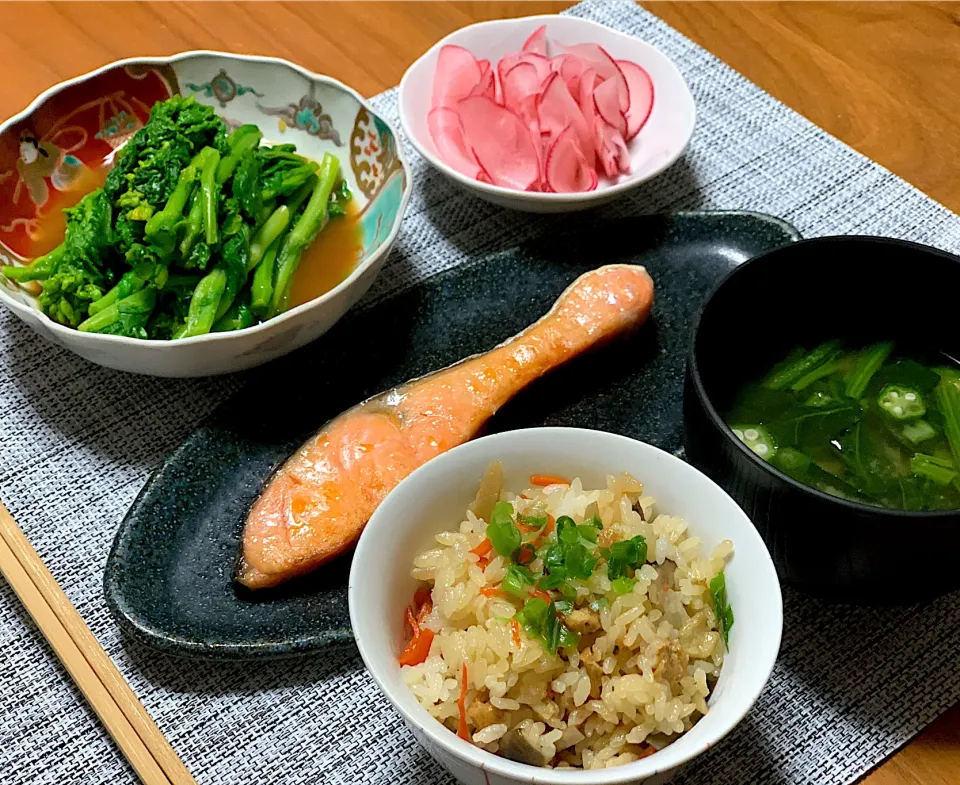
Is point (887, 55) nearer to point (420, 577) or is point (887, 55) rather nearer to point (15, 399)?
point (420, 577)

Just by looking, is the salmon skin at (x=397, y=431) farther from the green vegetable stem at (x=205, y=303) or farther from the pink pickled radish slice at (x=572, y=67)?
the pink pickled radish slice at (x=572, y=67)

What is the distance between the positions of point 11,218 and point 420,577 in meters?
1.05

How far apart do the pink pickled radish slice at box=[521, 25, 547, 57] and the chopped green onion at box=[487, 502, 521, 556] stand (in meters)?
1.19

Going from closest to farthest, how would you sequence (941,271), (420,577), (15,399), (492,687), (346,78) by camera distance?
1. (492,687)
2. (420,577)
3. (941,271)
4. (15,399)
5. (346,78)

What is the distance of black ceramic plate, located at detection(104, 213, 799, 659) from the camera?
1242mm

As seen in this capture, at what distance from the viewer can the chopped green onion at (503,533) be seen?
1.09 m

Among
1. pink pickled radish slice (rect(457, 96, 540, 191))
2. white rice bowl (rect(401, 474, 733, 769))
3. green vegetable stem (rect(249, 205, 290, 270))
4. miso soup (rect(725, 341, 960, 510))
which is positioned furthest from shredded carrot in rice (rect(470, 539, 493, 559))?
pink pickled radish slice (rect(457, 96, 540, 191))

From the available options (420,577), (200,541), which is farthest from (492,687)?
(200,541)

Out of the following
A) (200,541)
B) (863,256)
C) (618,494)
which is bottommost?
(200,541)

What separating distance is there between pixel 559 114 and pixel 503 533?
98 cm

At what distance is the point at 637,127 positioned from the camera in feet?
6.15

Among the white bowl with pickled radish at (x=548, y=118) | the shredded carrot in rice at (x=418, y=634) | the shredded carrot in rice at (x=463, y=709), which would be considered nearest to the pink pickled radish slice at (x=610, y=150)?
the white bowl with pickled radish at (x=548, y=118)

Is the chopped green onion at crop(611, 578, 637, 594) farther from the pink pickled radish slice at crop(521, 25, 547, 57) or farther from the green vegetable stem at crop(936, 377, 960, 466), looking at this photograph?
the pink pickled radish slice at crop(521, 25, 547, 57)

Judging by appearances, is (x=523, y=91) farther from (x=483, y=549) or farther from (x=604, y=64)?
(x=483, y=549)
